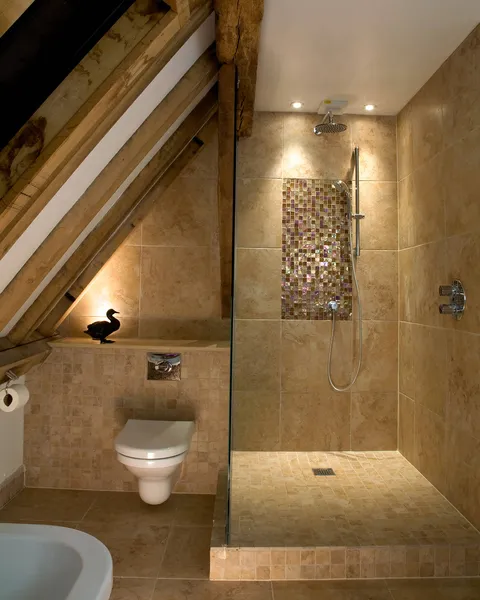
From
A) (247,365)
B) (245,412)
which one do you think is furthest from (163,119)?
(245,412)

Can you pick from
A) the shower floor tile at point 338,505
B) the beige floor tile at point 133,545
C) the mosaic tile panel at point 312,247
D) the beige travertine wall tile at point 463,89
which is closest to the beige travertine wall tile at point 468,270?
the beige travertine wall tile at point 463,89

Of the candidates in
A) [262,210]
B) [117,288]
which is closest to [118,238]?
[117,288]

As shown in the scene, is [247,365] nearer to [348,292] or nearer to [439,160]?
[348,292]

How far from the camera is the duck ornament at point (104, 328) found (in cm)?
312

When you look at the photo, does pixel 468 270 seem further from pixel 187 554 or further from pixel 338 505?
pixel 187 554

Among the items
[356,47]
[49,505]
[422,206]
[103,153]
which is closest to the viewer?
[103,153]

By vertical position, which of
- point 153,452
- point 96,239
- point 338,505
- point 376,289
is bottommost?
point 338,505

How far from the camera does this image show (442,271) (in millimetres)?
2785

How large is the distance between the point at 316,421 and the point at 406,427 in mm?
642

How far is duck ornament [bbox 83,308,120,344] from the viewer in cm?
312

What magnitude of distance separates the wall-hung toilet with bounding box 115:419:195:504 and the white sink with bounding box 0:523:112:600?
119cm

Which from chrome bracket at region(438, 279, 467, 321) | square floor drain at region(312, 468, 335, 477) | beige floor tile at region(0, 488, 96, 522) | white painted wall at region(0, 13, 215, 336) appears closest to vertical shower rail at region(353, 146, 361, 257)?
chrome bracket at region(438, 279, 467, 321)

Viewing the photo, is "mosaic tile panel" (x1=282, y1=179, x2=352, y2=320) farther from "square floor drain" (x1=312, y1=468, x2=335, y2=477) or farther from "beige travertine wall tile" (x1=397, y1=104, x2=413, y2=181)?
"square floor drain" (x1=312, y1=468, x2=335, y2=477)

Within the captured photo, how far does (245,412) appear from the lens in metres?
3.38
